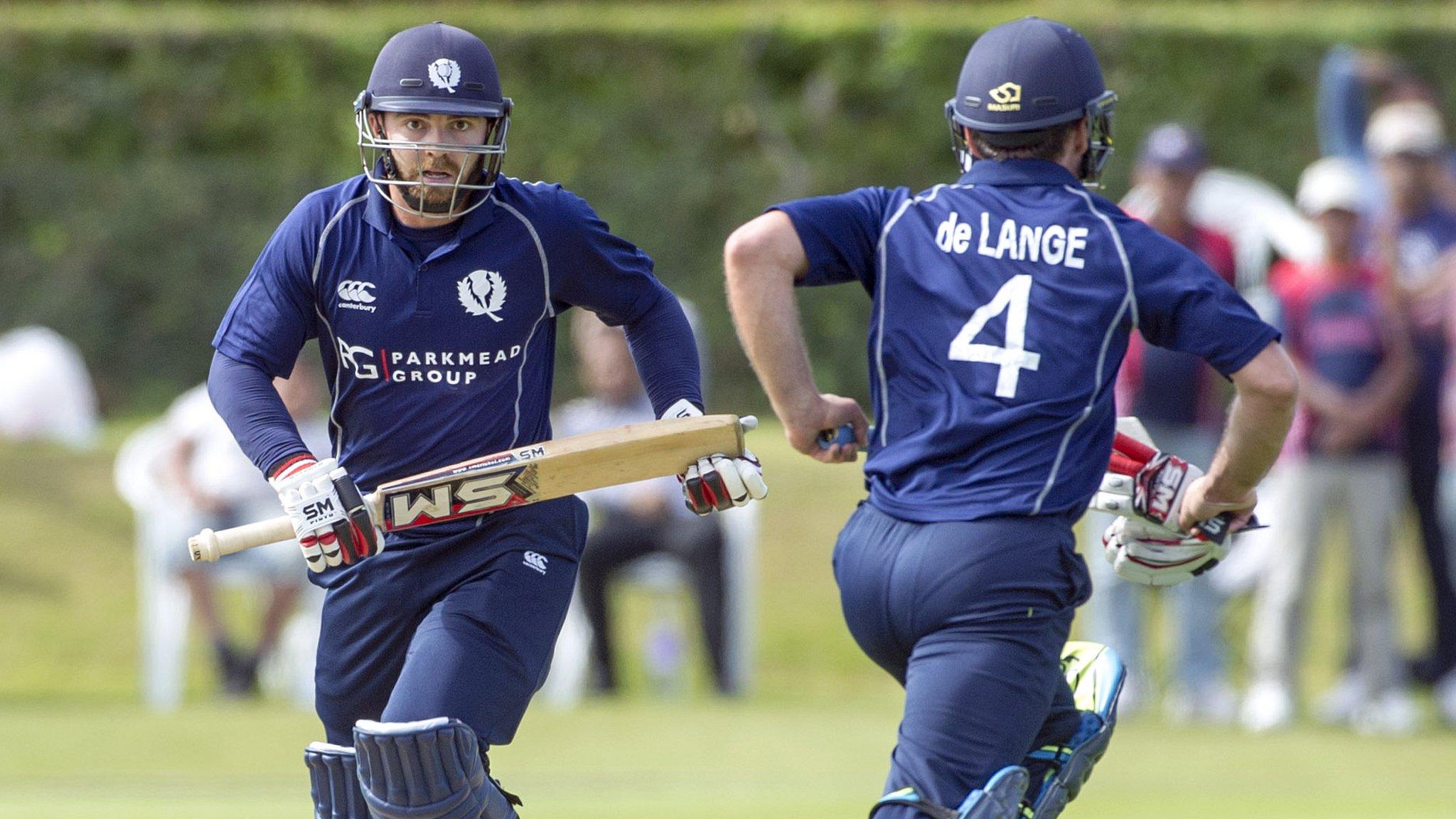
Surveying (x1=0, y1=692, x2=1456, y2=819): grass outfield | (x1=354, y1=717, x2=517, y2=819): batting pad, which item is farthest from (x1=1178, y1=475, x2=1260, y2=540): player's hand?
(x1=0, y1=692, x2=1456, y2=819): grass outfield

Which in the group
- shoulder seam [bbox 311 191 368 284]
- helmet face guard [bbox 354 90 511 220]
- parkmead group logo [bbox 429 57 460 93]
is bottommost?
shoulder seam [bbox 311 191 368 284]

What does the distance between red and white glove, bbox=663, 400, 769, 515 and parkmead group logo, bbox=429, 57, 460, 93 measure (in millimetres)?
952

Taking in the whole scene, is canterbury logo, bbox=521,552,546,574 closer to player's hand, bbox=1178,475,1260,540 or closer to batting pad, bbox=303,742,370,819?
batting pad, bbox=303,742,370,819

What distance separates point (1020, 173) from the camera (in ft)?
13.6

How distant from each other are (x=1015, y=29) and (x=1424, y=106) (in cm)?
617

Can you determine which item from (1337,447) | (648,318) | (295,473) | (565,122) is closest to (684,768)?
(1337,447)

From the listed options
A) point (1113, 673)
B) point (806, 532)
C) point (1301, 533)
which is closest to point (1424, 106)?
point (1301, 533)

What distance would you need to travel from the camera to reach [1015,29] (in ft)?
13.8

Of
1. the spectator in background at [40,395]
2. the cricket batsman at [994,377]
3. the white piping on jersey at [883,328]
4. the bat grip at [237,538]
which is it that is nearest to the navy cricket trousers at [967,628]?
the cricket batsman at [994,377]

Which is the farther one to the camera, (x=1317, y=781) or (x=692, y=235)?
(x=692, y=235)

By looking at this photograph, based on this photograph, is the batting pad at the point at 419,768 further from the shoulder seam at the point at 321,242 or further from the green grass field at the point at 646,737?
the green grass field at the point at 646,737

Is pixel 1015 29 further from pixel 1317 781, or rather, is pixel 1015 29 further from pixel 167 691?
pixel 167 691

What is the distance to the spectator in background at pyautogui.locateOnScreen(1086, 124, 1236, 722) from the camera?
809 centimetres

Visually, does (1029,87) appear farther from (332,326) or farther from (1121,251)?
(332,326)
